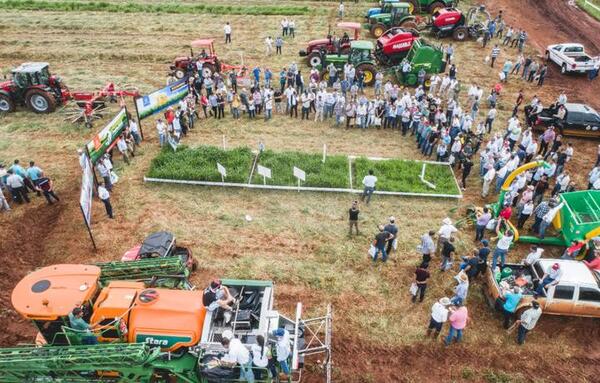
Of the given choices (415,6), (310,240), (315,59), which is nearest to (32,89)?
(315,59)

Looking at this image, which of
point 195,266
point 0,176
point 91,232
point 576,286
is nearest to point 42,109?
point 0,176

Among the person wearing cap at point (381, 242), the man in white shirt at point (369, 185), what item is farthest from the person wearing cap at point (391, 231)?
the man in white shirt at point (369, 185)

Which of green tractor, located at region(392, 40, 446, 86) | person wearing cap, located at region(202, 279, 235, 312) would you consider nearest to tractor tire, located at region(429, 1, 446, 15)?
green tractor, located at region(392, 40, 446, 86)

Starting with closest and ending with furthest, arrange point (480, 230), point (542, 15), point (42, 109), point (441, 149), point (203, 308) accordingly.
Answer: point (203, 308), point (480, 230), point (441, 149), point (42, 109), point (542, 15)

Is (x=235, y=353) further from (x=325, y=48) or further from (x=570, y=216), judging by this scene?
(x=325, y=48)

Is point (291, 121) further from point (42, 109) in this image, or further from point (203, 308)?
point (203, 308)

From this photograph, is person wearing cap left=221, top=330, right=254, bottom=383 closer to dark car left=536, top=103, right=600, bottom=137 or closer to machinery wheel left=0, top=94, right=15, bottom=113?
dark car left=536, top=103, right=600, bottom=137
